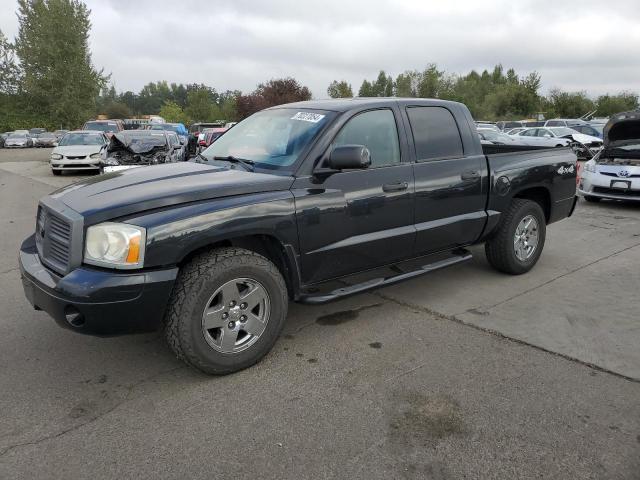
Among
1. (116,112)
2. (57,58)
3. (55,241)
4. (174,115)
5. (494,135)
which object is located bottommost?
(55,241)

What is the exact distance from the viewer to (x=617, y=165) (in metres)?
9.45

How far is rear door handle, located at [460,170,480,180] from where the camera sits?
14.9 feet

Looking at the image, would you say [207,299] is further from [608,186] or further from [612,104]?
[612,104]

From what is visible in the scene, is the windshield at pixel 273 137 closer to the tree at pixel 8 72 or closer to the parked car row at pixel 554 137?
the parked car row at pixel 554 137

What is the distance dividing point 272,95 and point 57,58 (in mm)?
20931

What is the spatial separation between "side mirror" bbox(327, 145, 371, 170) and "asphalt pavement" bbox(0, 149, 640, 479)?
1.32m

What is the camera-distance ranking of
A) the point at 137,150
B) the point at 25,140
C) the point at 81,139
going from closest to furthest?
the point at 137,150
the point at 81,139
the point at 25,140

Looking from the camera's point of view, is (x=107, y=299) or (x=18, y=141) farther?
(x=18, y=141)

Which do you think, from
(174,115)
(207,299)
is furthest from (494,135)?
(174,115)

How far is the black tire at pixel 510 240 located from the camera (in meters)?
5.07

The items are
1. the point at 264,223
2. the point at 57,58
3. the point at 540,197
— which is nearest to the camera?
the point at 264,223

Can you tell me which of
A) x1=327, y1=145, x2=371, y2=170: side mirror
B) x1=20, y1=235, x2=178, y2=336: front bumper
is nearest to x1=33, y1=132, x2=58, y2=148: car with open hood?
x1=20, y1=235, x2=178, y2=336: front bumper

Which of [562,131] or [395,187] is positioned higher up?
[562,131]

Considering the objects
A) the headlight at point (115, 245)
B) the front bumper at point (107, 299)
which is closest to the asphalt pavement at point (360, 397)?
the front bumper at point (107, 299)
